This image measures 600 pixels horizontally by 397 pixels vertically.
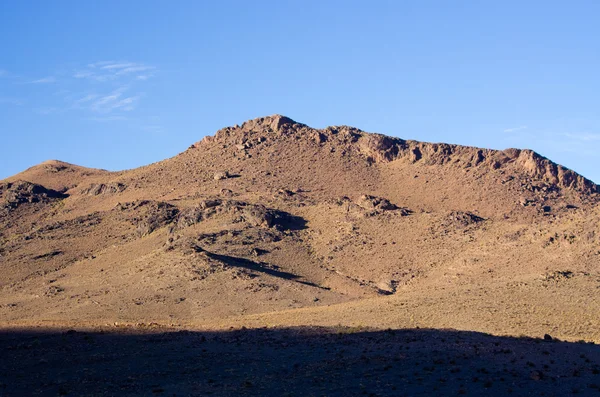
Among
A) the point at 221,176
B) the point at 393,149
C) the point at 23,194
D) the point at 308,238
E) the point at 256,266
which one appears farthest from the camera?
the point at 393,149

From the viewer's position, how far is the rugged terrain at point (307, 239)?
4412 centimetres

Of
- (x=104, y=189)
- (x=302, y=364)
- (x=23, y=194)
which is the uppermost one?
(x=104, y=189)

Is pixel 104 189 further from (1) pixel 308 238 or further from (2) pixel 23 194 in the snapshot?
(1) pixel 308 238

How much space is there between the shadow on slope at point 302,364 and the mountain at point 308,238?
6.70 meters

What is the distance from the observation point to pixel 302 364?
1088 inches

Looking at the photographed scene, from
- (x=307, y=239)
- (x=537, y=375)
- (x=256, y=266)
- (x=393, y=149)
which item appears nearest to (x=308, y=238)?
(x=307, y=239)

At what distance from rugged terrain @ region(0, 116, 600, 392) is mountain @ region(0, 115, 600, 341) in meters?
0.20

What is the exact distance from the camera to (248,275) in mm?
54688

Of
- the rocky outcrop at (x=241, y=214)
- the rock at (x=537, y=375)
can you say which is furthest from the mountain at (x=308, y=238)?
the rock at (x=537, y=375)

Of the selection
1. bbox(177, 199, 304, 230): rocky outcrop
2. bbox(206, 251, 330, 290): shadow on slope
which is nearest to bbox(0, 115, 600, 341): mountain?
bbox(177, 199, 304, 230): rocky outcrop

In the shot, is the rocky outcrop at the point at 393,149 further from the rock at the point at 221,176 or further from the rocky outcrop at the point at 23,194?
the rocky outcrop at the point at 23,194

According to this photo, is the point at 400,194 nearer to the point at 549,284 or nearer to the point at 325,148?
the point at 325,148

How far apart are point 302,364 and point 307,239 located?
3716 cm

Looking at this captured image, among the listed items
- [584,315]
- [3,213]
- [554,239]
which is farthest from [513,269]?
[3,213]
